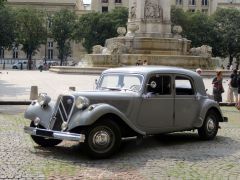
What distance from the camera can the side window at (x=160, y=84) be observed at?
10844 millimetres

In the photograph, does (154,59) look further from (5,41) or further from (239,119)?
(5,41)

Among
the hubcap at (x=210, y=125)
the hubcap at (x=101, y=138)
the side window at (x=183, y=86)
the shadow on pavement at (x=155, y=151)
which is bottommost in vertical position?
the shadow on pavement at (x=155, y=151)

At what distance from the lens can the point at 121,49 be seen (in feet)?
139

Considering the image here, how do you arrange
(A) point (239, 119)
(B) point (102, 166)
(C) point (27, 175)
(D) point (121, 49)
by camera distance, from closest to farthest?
(C) point (27, 175), (B) point (102, 166), (A) point (239, 119), (D) point (121, 49)

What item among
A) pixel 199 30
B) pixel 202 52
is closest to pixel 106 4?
pixel 199 30

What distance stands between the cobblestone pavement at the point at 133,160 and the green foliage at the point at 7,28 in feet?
244

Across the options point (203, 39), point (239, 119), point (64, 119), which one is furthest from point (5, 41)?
point (64, 119)

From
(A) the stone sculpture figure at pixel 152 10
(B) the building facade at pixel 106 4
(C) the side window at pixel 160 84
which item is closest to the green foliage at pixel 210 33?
(B) the building facade at pixel 106 4

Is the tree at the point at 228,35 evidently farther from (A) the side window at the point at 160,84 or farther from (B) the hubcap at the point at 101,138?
(B) the hubcap at the point at 101,138

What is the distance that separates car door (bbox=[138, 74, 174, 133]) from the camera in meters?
10.6

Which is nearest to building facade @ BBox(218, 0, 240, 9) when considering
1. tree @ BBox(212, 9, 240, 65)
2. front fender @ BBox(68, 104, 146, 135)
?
tree @ BBox(212, 9, 240, 65)

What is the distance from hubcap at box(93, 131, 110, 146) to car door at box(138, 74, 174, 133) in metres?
1.10

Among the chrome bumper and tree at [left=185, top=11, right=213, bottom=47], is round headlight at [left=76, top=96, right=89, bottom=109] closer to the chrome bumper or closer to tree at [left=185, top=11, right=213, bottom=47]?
the chrome bumper

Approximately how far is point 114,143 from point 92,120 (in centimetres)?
64
